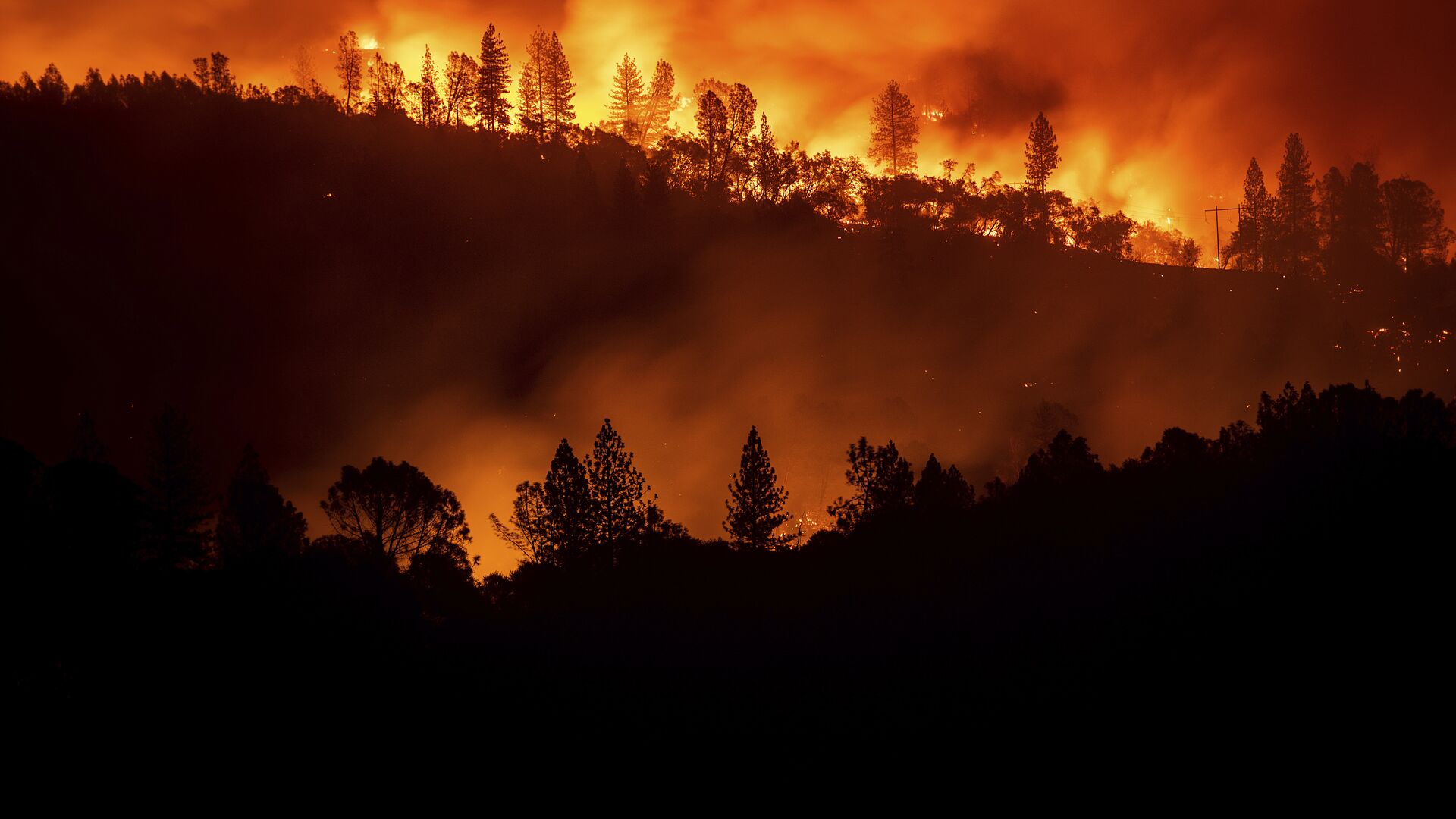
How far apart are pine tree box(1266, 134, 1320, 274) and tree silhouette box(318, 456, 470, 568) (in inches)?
5108

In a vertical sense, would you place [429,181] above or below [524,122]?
below

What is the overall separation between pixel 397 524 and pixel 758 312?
73064 millimetres

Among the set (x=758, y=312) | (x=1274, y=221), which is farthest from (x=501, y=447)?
(x=1274, y=221)

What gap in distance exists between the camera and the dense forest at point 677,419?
132ft

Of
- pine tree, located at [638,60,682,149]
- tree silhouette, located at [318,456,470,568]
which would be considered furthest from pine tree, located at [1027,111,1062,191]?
tree silhouette, located at [318,456,470,568]

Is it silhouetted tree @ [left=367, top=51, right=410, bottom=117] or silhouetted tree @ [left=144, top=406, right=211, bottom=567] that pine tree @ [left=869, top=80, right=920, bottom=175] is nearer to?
silhouetted tree @ [left=367, top=51, right=410, bottom=117]

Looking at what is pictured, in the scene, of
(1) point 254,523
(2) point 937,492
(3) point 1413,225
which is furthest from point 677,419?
(3) point 1413,225

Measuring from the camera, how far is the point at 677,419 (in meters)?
106

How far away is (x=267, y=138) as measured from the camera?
12288 centimetres

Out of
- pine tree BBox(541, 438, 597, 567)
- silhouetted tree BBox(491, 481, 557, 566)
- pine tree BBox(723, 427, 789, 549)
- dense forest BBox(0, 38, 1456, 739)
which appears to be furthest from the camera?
pine tree BBox(723, 427, 789, 549)

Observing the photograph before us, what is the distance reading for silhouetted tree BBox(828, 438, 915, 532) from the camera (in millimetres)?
58875

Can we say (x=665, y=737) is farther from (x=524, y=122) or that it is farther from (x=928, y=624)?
(x=524, y=122)

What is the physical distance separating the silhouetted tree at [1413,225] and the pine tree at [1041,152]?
49.2 metres

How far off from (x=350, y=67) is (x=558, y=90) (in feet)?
124
